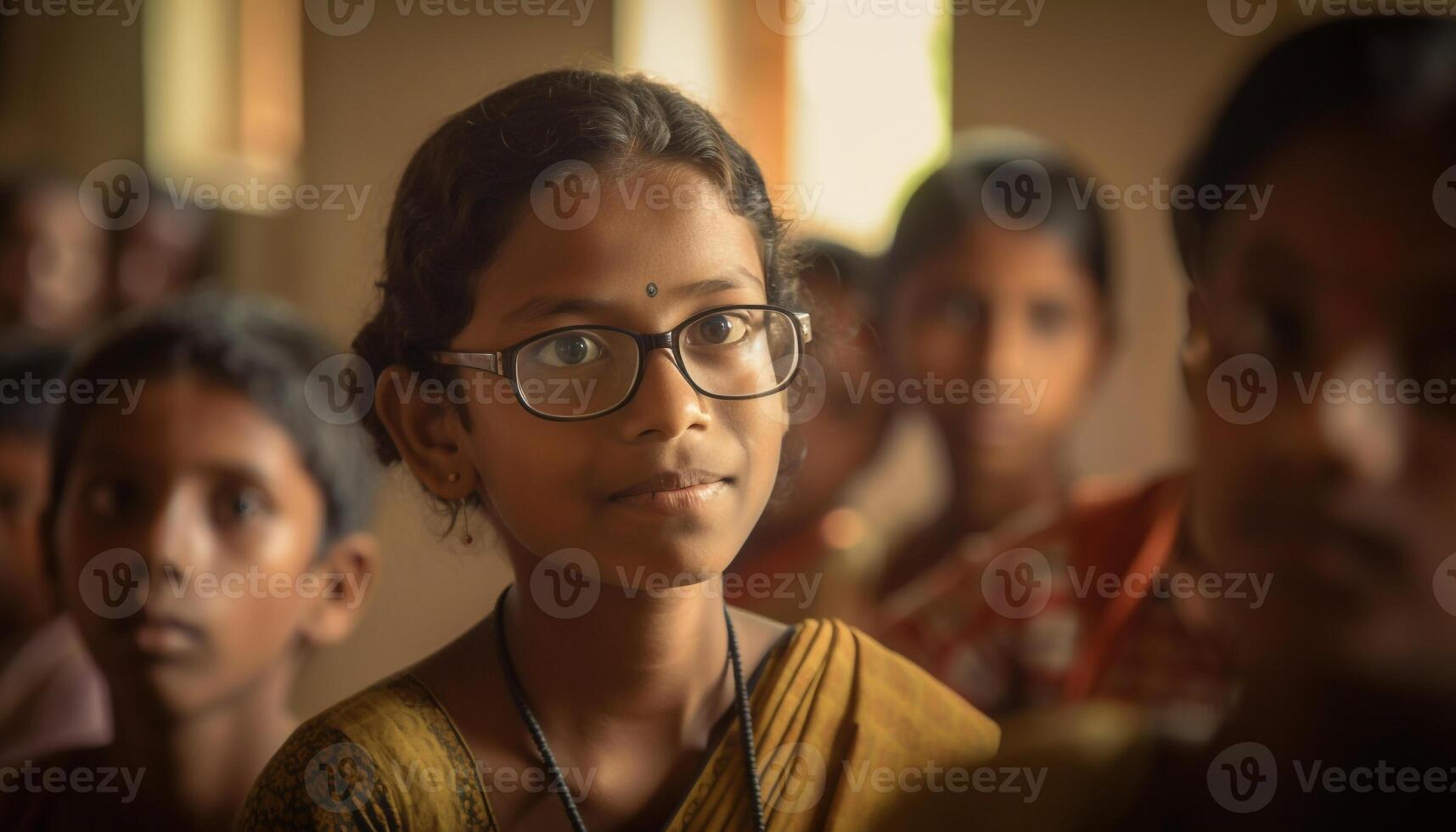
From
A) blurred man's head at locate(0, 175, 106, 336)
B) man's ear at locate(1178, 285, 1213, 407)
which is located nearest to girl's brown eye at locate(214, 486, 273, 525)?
man's ear at locate(1178, 285, 1213, 407)

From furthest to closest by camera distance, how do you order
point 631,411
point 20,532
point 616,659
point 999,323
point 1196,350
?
point 999,323, point 20,532, point 1196,350, point 616,659, point 631,411

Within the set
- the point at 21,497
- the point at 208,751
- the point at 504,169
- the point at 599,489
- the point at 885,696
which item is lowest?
the point at 208,751

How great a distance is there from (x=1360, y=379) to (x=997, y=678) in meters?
0.75

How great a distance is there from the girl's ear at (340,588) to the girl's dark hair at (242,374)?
2cm

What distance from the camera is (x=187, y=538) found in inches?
38.4

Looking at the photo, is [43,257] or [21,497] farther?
[43,257]

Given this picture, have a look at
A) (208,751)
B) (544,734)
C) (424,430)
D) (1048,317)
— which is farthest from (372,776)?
(1048,317)

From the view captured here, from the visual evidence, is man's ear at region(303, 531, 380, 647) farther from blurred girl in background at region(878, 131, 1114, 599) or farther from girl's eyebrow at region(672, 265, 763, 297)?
blurred girl in background at region(878, 131, 1114, 599)

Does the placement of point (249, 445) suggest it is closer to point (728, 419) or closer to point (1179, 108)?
point (728, 419)

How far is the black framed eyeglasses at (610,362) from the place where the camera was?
743 millimetres

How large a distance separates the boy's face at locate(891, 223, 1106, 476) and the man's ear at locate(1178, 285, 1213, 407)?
0.69m

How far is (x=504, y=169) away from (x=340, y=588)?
0.53 meters

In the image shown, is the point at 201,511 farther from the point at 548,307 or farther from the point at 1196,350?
the point at 1196,350

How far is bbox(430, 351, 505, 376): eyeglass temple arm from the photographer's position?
0.76 m
